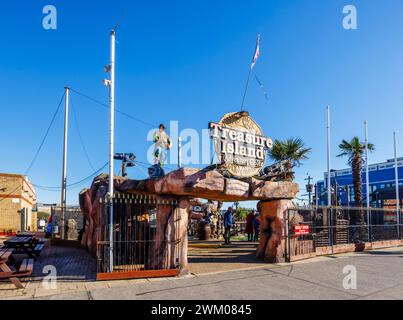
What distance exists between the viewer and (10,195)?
27359mm

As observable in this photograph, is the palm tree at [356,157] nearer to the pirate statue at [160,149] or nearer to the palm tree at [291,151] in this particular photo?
the palm tree at [291,151]

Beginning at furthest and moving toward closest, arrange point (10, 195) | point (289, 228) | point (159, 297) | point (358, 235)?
point (10, 195)
point (358, 235)
point (289, 228)
point (159, 297)

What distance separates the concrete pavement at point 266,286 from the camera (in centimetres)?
730

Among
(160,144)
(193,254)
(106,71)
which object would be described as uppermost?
(106,71)

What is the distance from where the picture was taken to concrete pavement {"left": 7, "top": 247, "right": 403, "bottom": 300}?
730cm

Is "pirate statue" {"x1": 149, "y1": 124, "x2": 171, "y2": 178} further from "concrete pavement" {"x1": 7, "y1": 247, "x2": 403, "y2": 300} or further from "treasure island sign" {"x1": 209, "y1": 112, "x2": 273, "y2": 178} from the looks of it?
"concrete pavement" {"x1": 7, "y1": 247, "x2": 403, "y2": 300}

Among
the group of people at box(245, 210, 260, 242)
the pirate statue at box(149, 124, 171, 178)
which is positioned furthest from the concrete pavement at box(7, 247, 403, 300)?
the group of people at box(245, 210, 260, 242)

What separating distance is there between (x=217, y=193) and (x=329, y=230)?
6.69 meters

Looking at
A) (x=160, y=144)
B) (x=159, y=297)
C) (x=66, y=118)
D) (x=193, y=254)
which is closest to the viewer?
(x=159, y=297)

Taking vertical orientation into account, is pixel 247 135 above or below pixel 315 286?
above

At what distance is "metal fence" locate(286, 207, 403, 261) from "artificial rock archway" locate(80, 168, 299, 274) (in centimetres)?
45

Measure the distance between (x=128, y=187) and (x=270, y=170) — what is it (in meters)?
4.80
